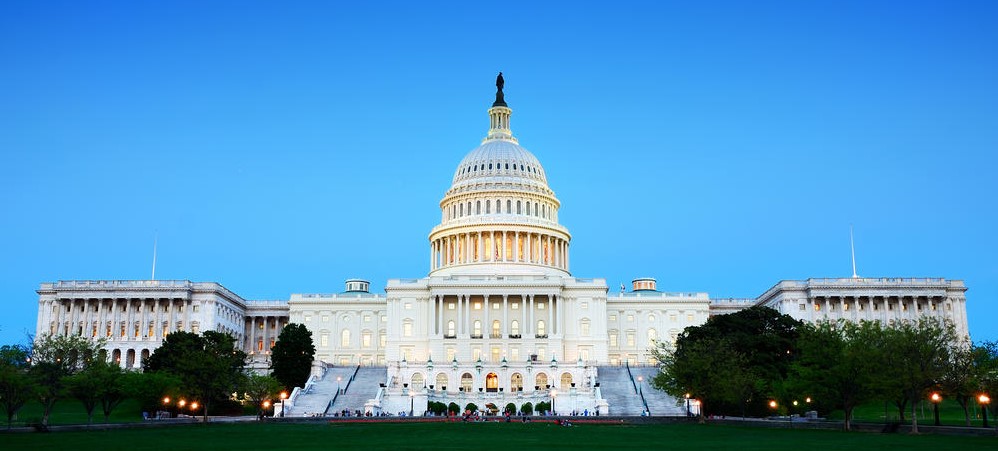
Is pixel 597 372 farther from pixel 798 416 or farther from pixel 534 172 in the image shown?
pixel 534 172

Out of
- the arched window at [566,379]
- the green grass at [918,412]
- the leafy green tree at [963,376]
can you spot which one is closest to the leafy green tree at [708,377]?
the green grass at [918,412]

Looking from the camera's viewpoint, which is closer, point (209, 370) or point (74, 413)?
point (209, 370)

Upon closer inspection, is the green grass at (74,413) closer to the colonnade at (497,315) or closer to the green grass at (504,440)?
the green grass at (504,440)

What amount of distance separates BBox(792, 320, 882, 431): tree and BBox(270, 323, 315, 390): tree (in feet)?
174

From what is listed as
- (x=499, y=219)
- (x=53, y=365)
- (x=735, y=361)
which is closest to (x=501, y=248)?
(x=499, y=219)

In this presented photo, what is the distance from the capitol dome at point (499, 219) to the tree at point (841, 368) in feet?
228

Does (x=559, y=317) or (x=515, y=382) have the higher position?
(x=559, y=317)

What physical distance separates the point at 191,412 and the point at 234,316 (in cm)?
5809

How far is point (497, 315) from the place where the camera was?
130375 millimetres

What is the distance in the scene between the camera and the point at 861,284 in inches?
5236

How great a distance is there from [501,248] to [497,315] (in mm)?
14612

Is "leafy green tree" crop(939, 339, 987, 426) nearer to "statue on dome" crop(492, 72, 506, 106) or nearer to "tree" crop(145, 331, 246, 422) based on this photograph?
"tree" crop(145, 331, 246, 422)

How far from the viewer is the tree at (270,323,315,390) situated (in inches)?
4178

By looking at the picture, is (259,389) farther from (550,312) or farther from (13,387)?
(550,312)
